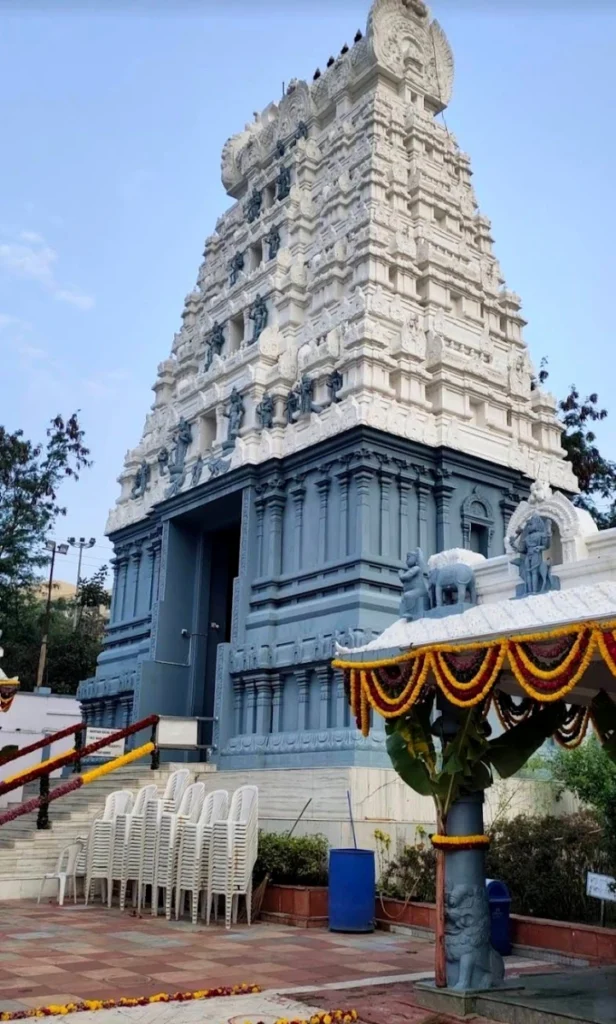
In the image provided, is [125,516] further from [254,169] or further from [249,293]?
[254,169]

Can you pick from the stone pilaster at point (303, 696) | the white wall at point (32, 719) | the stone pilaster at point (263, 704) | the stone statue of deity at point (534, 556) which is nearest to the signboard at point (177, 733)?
the stone pilaster at point (263, 704)

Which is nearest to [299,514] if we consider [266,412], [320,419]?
[320,419]

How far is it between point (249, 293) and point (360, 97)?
5697 mm

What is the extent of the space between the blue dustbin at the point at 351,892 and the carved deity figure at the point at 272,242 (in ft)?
51.8

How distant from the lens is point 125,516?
25.1 m

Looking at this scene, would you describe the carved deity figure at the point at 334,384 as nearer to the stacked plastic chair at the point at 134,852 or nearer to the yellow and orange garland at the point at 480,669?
the stacked plastic chair at the point at 134,852

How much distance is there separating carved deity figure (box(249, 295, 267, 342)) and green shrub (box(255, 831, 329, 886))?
12.8m

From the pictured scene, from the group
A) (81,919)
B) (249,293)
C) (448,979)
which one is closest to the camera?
(448,979)

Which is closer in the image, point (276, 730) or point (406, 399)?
point (276, 730)

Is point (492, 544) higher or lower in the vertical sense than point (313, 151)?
lower

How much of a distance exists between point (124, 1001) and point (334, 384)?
13.8 m

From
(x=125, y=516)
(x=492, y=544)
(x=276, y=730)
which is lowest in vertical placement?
(x=276, y=730)

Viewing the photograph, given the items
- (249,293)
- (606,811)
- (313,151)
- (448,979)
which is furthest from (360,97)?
(448,979)

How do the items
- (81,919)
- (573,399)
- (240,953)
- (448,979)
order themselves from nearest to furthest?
(448,979), (240,953), (81,919), (573,399)
